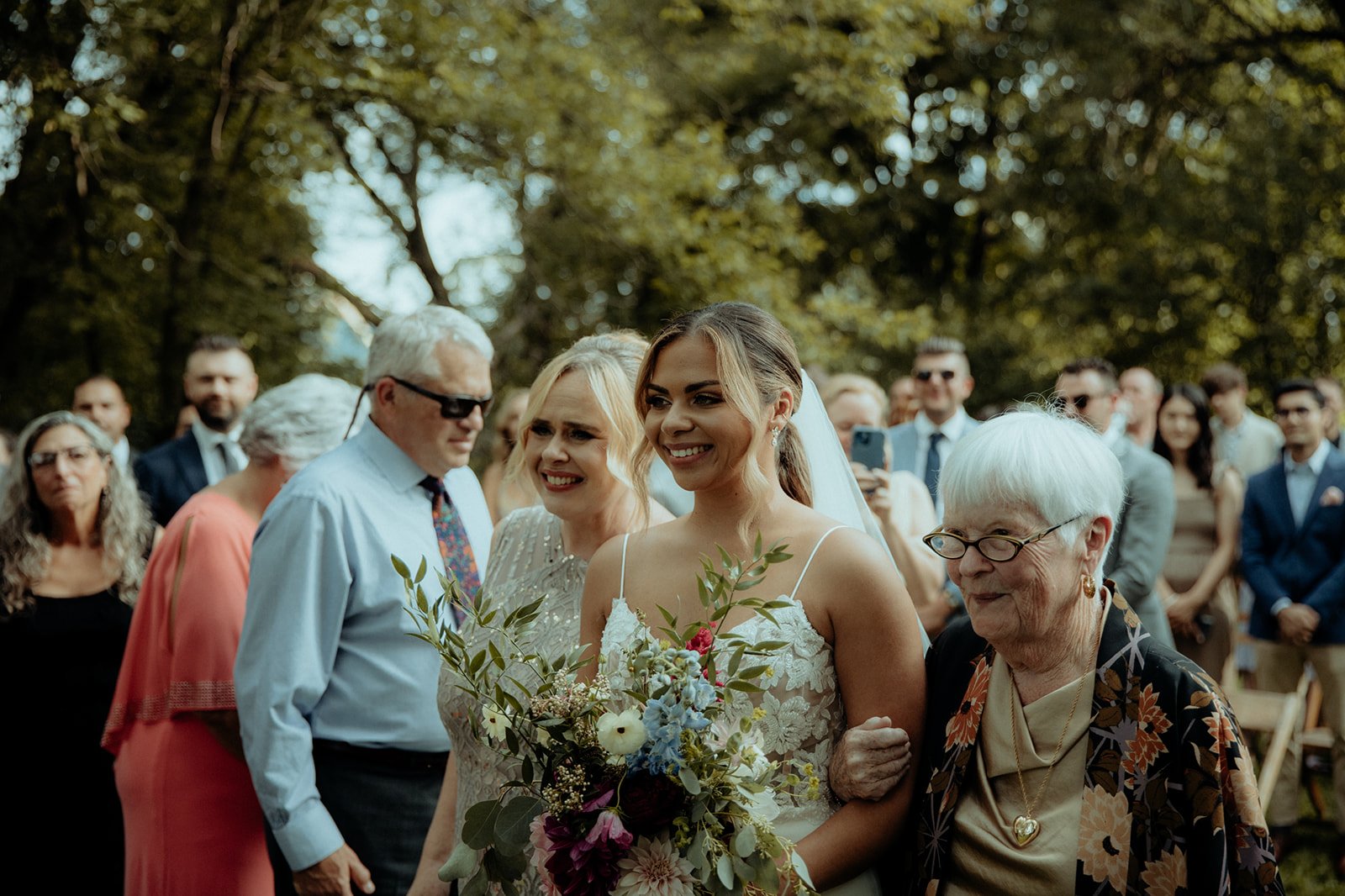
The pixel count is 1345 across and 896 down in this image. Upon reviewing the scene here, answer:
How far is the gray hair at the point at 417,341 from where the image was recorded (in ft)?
12.6

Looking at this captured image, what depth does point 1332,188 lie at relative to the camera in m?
16.0

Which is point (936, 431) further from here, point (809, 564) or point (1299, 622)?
point (809, 564)

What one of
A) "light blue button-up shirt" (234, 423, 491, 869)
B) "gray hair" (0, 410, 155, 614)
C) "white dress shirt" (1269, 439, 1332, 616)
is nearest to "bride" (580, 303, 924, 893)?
"light blue button-up shirt" (234, 423, 491, 869)

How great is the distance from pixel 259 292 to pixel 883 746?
37.4 feet

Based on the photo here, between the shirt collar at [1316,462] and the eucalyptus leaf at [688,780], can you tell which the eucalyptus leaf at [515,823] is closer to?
the eucalyptus leaf at [688,780]

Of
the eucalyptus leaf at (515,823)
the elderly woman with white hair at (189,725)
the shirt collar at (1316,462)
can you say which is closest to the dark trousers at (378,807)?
the elderly woman with white hair at (189,725)

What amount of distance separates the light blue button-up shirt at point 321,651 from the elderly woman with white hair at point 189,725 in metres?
0.34

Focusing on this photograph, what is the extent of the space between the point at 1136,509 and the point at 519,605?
420 cm

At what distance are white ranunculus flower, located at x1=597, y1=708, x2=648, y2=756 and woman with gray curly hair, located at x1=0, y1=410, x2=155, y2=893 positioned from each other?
370 cm

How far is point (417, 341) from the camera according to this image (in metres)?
3.84

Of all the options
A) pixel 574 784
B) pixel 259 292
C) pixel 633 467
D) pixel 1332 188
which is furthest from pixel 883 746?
pixel 1332 188

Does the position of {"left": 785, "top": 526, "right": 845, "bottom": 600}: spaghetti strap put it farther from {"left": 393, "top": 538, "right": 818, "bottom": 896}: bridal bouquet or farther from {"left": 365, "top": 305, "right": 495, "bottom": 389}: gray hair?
{"left": 365, "top": 305, "right": 495, "bottom": 389}: gray hair

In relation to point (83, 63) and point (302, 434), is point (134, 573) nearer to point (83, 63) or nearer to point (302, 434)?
Result: point (302, 434)

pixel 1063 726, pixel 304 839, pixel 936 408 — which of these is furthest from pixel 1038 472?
pixel 936 408
